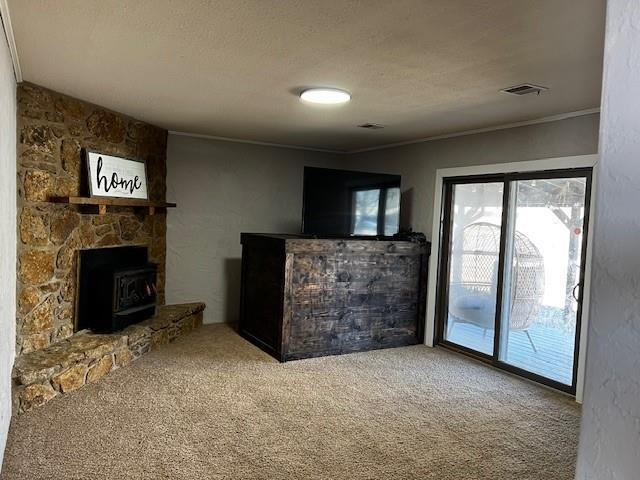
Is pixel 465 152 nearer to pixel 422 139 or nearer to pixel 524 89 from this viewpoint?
pixel 422 139

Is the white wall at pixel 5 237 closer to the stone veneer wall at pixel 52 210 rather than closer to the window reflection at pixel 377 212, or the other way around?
the stone veneer wall at pixel 52 210

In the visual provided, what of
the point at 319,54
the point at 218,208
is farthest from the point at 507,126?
the point at 218,208

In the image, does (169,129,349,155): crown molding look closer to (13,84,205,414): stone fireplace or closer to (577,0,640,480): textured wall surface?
(13,84,205,414): stone fireplace

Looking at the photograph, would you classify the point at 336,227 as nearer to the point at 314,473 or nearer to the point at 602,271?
the point at 314,473

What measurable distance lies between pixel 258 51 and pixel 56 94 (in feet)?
6.45

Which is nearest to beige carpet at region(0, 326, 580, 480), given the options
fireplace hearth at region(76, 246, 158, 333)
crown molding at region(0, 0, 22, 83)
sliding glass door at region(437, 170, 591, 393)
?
sliding glass door at region(437, 170, 591, 393)

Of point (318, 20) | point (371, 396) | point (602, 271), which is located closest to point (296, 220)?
point (371, 396)

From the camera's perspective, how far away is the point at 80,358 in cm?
330

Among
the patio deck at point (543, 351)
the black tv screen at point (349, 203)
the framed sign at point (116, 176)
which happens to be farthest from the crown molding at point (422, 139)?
the patio deck at point (543, 351)

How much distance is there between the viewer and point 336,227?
479cm

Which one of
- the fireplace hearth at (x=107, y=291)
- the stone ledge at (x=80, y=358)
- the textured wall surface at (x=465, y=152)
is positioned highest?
the textured wall surface at (x=465, y=152)

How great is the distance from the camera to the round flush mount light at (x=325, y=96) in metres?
3.14

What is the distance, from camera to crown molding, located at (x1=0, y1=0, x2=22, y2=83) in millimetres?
2004

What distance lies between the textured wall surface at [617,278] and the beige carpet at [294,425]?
193 centimetres
